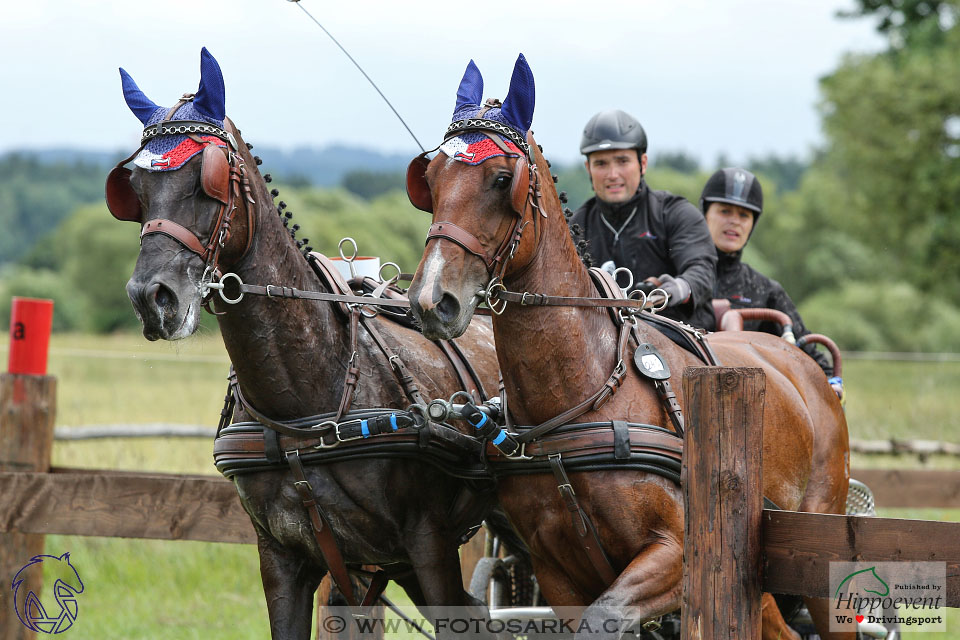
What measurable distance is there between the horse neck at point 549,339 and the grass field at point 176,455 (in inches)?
42.8

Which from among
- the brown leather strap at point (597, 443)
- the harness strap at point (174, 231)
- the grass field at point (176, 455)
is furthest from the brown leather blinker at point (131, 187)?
the brown leather strap at point (597, 443)

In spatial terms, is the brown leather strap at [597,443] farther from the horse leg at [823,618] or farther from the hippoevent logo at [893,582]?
the horse leg at [823,618]

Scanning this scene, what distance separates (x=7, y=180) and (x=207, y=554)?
105080mm

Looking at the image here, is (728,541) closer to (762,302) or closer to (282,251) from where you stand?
(282,251)

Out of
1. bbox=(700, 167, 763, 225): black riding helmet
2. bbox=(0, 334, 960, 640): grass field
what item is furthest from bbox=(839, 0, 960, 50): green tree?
bbox=(700, 167, 763, 225): black riding helmet

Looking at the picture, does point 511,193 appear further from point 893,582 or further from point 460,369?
point 893,582

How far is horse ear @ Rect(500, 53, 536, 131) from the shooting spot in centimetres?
344

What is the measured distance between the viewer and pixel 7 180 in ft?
336

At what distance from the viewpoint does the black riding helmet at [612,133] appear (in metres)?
5.31

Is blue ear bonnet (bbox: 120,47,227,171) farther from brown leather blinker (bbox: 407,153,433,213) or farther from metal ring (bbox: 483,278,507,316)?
metal ring (bbox: 483,278,507,316)

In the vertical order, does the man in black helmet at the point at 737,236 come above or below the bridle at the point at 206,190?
above

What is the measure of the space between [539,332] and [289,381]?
953 mm

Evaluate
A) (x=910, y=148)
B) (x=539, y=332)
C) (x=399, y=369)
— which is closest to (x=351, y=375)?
(x=399, y=369)

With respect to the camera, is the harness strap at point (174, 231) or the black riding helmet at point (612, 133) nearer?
the harness strap at point (174, 231)
